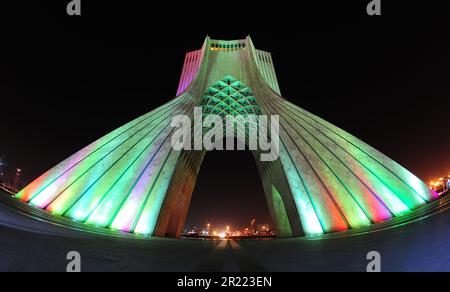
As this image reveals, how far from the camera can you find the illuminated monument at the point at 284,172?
11078 millimetres

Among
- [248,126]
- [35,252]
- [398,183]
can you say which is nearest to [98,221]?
[35,252]

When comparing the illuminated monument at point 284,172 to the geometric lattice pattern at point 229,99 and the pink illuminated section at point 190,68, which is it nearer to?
the pink illuminated section at point 190,68

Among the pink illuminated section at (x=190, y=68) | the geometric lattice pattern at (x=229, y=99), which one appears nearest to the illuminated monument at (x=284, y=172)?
the pink illuminated section at (x=190, y=68)

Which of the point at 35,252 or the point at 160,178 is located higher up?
the point at 160,178

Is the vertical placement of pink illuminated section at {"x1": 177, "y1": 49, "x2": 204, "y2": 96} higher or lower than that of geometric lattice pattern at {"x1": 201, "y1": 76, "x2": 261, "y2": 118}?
higher

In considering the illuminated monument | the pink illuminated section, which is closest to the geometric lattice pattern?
the pink illuminated section

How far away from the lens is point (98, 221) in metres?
10.9

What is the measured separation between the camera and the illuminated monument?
11078mm

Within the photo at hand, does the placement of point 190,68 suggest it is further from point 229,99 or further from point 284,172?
point 284,172

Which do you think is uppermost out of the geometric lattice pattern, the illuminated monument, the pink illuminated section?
the pink illuminated section

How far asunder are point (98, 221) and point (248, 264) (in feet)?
29.4

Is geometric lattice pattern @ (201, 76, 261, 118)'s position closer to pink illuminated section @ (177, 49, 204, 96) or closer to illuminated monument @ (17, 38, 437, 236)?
pink illuminated section @ (177, 49, 204, 96)

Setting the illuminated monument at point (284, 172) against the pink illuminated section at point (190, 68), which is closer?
the illuminated monument at point (284, 172)
